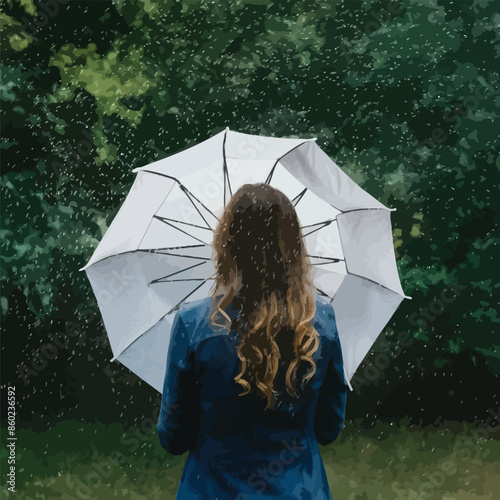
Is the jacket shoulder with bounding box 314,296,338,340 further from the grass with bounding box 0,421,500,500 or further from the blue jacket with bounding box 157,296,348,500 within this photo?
the grass with bounding box 0,421,500,500

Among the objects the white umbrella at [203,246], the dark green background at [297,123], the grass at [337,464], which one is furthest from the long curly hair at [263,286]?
the dark green background at [297,123]

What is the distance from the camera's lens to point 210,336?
215 cm

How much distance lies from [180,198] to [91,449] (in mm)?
4757

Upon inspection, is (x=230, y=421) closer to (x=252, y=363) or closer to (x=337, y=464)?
(x=252, y=363)

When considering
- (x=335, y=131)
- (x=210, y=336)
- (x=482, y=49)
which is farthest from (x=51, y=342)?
(x=210, y=336)

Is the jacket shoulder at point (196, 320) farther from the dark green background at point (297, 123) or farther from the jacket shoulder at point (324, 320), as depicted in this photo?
the dark green background at point (297, 123)

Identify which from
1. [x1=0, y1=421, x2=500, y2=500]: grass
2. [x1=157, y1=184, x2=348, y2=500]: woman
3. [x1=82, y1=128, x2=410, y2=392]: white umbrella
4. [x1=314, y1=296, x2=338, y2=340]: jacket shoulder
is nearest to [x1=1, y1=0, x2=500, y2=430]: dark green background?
[x1=0, y1=421, x2=500, y2=500]: grass

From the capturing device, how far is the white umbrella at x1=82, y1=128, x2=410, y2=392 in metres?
3.05

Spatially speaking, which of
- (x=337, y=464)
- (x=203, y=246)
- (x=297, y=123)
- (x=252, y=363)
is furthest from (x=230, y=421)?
(x=297, y=123)

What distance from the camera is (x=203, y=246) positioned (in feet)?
10.6

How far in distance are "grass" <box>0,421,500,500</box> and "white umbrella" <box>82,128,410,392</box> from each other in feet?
10.1

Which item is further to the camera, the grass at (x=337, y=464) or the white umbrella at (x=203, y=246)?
the grass at (x=337, y=464)

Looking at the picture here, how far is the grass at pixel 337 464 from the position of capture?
239 inches

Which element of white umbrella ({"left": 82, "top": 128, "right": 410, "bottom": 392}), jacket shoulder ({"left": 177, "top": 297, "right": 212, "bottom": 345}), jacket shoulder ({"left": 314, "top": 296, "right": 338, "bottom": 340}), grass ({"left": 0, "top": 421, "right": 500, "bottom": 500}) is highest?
Answer: jacket shoulder ({"left": 177, "top": 297, "right": 212, "bottom": 345})
